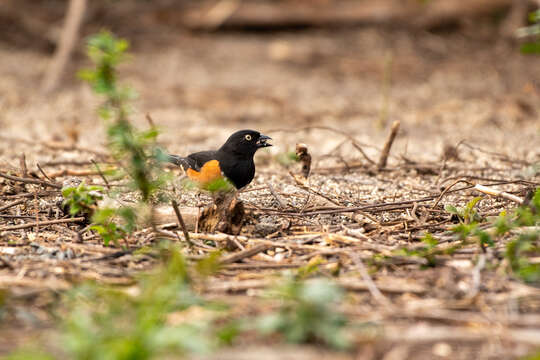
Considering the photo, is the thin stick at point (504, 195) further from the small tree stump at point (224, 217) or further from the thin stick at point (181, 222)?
the thin stick at point (181, 222)

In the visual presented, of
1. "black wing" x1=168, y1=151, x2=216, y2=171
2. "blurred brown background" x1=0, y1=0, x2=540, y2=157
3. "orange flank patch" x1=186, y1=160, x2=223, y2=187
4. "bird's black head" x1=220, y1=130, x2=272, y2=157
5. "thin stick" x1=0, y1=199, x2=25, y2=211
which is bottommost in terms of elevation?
"thin stick" x1=0, y1=199, x2=25, y2=211

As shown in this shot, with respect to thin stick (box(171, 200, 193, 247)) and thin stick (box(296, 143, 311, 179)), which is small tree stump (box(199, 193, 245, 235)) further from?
thin stick (box(296, 143, 311, 179))

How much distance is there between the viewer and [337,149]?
5254 millimetres

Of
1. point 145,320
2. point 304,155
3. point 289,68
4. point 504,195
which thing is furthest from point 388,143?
point 289,68

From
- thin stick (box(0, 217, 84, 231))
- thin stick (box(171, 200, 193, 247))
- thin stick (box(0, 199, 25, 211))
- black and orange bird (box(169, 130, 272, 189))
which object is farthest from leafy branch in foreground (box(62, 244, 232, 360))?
black and orange bird (box(169, 130, 272, 189))

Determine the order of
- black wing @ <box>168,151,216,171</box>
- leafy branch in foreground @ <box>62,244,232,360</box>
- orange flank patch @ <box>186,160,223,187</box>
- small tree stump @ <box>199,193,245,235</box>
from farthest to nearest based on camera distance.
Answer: black wing @ <box>168,151,216,171</box> < orange flank patch @ <box>186,160,223,187</box> < small tree stump @ <box>199,193,245,235</box> < leafy branch in foreground @ <box>62,244,232,360</box>

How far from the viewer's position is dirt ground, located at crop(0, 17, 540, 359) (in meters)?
2.30

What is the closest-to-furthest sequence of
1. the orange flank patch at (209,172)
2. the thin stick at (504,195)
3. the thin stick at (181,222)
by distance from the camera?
the thin stick at (181,222) < the thin stick at (504,195) < the orange flank patch at (209,172)

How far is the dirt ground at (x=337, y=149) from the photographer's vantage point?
7.55ft

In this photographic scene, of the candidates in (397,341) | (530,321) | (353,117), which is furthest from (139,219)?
(353,117)

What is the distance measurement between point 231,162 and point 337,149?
1.32 m

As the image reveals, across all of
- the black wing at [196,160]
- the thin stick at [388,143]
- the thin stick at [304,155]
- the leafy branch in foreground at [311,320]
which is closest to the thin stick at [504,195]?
the thin stick at [304,155]

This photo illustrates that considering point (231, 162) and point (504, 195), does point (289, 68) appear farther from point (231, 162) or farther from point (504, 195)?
point (504, 195)

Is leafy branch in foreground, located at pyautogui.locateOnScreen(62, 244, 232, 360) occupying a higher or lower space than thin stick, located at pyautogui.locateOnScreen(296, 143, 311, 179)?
lower
